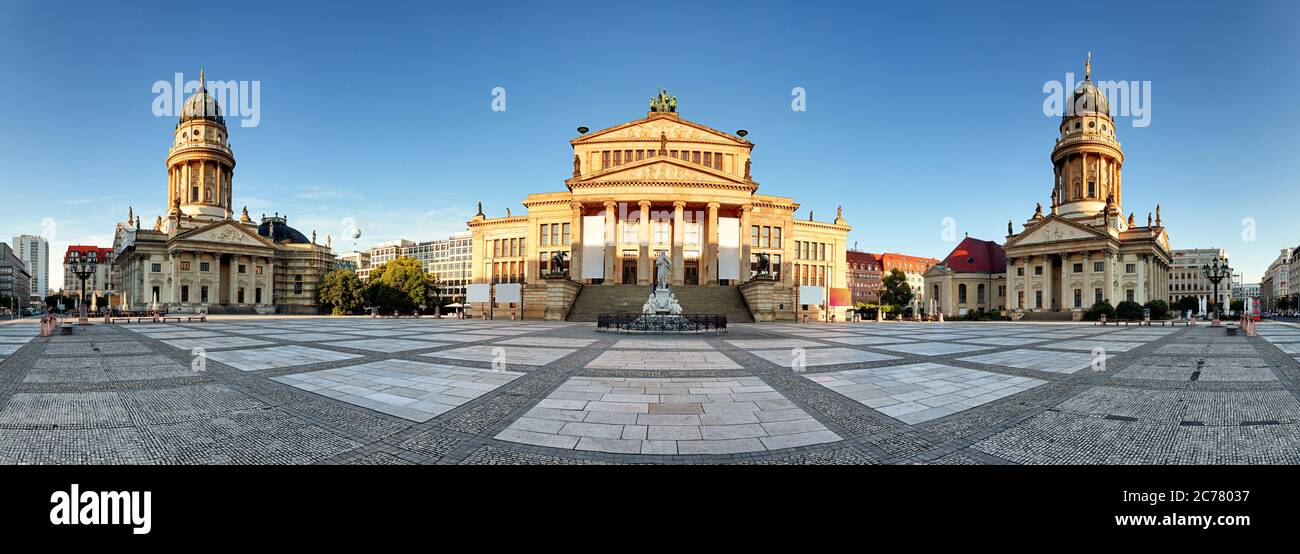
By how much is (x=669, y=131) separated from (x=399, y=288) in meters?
38.7

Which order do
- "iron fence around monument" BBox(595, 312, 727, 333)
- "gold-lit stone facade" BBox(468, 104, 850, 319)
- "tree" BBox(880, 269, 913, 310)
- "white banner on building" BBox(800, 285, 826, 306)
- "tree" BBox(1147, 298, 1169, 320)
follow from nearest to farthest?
"iron fence around monument" BBox(595, 312, 727, 333)
"white banner on building" BBox(800, 285, 826, 306)
"gold-lit stone facade" BBox(468, 104, 850, 319)
"tree" BBox(1147, 298, 1169, 320)
"tree" BBox(880, 269, 913, 310)

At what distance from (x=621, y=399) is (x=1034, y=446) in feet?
15.9

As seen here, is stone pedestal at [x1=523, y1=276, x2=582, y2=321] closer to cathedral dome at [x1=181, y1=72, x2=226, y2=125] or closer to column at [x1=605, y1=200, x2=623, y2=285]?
column at [x1=605, y1=200, x2=623, y2=285]

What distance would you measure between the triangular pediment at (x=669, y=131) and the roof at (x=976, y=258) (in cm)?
4508

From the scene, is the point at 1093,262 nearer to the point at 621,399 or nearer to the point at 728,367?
the point at 728,367

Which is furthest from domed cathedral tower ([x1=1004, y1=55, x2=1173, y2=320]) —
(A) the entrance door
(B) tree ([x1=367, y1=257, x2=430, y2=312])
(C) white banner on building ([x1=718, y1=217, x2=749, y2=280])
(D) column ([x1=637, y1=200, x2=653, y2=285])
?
(B) tree ([x1=367, y1=257, x2=430, y2=312])

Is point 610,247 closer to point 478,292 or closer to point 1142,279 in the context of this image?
point 478,292

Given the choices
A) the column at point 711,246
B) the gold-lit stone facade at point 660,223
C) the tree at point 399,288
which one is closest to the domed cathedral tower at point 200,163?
the tree at point 399,288

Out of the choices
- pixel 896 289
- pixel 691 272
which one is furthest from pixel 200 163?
pixel 896 289

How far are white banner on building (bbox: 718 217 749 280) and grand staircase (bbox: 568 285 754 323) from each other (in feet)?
19.5

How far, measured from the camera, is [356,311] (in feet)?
231

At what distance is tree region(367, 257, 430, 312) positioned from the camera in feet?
204

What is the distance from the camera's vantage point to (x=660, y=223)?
52688 mm

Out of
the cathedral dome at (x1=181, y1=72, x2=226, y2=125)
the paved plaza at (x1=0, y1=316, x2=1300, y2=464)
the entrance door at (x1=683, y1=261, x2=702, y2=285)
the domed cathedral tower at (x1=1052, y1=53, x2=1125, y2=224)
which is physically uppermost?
the cathedral dome at (x1=181, y1=72, x2=226, y2=125)
